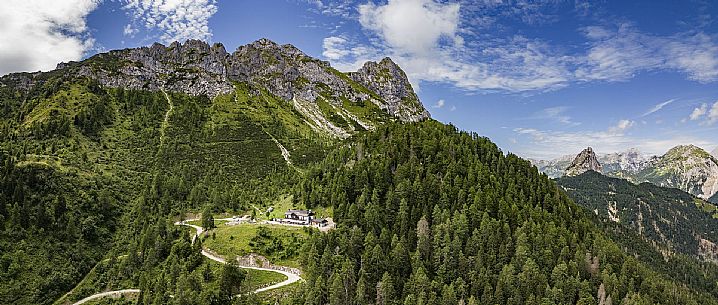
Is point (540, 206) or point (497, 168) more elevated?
point (497, 168)

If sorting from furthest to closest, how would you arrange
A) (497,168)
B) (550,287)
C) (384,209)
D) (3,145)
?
1. (3,145)
2. (497,168)
3. (384,209)
4. (550,287)

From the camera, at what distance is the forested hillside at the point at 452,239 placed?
307 ft

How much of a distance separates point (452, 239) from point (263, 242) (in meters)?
44.8

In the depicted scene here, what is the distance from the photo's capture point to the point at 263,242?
108 m

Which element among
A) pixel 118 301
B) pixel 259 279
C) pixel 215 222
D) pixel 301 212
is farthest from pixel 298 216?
A: pixel 118 301

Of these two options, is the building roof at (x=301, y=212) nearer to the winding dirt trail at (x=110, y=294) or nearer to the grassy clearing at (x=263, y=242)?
the grassy clearing at (x=263, y=242)

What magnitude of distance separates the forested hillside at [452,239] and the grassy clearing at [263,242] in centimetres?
691

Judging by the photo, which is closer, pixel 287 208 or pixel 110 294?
pixel 110 294

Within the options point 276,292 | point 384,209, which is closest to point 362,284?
point 276,292

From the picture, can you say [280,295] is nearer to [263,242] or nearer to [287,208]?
[263,242]

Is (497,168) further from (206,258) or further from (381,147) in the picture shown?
(206,258)

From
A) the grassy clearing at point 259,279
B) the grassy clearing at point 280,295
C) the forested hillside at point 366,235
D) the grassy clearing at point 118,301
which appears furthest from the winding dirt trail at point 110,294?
the grassy clearing at point 280,295

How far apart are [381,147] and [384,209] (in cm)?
3262

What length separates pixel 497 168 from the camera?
140125mm
